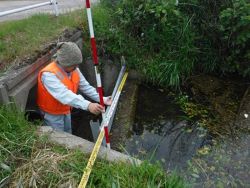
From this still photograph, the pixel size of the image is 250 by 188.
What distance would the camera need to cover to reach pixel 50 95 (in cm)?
434

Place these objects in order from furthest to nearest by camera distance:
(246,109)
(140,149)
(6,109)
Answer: (246,109) → (140,149) → (6,109)

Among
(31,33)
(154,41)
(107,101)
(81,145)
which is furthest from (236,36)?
(81,145)

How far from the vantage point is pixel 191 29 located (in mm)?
6055

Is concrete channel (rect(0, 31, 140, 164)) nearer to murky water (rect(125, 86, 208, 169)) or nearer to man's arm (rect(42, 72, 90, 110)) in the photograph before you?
man's arm (rect(42, 72, 90, 110))

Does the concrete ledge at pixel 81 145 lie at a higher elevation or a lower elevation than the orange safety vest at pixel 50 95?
lower

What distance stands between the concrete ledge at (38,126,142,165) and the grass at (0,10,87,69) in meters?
1.17

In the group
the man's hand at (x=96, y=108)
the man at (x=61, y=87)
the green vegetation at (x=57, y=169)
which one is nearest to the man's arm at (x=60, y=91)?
the man at (x=61, y=87)

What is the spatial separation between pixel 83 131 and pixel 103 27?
6.14 feet

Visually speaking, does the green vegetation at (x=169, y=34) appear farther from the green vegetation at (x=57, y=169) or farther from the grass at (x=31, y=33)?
the green vegetation at (x=57, y=169)

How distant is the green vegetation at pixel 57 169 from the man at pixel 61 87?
2.03 feet

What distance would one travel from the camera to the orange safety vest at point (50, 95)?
13.7 feet

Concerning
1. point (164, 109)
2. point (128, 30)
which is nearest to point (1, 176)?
point (164, 109)

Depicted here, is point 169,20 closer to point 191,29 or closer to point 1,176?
point 191,29

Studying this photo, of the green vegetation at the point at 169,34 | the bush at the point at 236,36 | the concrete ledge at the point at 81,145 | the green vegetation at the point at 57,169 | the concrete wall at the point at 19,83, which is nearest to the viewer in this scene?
the green vegetation at the point at 57,169
